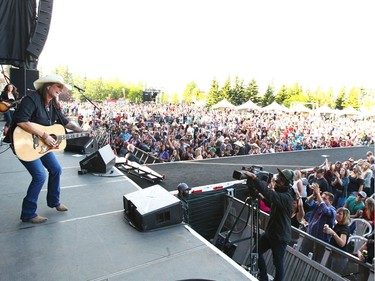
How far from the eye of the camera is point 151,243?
254 centimetres

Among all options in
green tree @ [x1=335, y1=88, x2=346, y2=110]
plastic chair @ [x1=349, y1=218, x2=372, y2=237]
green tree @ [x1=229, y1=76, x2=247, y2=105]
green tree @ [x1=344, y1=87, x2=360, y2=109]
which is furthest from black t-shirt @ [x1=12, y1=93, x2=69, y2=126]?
green tree @ [x1=335, y1=88, x2=346, y2=110]

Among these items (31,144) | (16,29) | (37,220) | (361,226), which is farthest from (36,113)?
(16,29)

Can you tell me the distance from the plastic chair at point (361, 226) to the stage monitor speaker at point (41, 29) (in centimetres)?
922

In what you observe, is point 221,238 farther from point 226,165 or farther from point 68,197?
point 68,197

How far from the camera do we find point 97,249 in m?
2.40

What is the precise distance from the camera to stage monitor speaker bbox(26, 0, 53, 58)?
26.5 feet

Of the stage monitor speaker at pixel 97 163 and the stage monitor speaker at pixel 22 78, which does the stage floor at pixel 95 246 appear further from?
the stage monitor speaker at pixel 22 78

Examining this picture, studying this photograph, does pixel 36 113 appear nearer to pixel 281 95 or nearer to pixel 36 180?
pixel 36 180

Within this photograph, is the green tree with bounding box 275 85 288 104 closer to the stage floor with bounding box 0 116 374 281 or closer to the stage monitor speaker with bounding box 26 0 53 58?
the stage monitor speaker with bounding box 26 0 53 58

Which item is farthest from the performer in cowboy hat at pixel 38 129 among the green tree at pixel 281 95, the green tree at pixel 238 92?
the green tree at pixel 281 95

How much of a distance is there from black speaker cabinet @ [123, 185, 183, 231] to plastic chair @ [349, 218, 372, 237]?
3.57 meters

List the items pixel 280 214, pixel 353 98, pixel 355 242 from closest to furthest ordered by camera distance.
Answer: pixel 280 214 < pixel 355 242 < pixel 353 98

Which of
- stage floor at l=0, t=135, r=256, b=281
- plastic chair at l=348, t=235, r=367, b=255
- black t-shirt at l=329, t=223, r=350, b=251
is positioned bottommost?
plastic chair at l=348, t=235, r=367, b=255

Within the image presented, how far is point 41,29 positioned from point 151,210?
26.0ft
